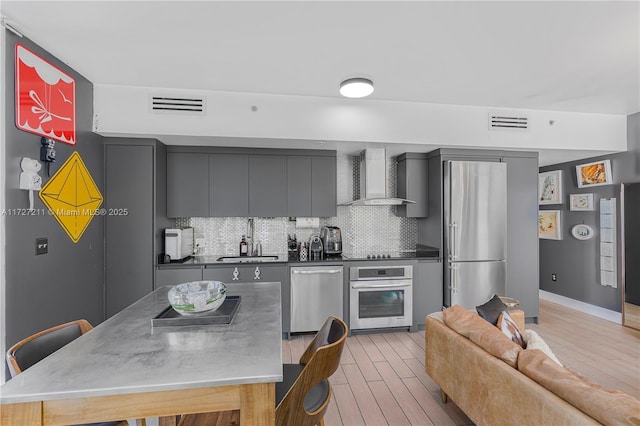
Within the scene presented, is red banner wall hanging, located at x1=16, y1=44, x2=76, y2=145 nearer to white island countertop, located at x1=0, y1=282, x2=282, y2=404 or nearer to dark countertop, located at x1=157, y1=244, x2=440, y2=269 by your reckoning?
dark countertop, located at x1=157, y1=244, x2=440, y2=269

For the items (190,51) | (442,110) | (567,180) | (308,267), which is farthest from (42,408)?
(567,180)

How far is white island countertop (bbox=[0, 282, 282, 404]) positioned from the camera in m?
1.01

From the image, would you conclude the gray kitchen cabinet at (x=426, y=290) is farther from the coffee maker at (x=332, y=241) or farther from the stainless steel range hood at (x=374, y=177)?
the coffee maker at (x=332, y=241)

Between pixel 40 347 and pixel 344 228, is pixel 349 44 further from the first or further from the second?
pixel 40 347

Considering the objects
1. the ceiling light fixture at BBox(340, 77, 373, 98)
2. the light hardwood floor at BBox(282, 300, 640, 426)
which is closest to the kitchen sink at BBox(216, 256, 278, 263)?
the light hardwood floor at BBox(282, 300, 640, 426)

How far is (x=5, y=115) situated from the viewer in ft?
6.47

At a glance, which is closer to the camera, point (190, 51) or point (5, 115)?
point (5, 115)

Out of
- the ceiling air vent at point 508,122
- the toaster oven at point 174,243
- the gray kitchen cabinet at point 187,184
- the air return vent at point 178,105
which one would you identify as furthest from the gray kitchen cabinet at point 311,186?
the ceiling air vent at point 508,122

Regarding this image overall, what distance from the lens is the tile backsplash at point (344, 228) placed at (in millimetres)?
3924

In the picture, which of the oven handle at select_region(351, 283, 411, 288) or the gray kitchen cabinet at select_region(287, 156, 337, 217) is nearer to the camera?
the oven handle at select_region(351, 283, 411, 288)

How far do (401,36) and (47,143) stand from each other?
8.78ft

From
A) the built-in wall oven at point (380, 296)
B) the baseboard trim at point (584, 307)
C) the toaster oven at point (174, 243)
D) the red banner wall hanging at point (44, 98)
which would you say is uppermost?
the red banner wall hanging at point (44, 98)

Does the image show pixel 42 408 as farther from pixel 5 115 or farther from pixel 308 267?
pixel 308 267

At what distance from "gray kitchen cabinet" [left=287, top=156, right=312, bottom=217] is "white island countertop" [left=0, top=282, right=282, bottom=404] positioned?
218cm
